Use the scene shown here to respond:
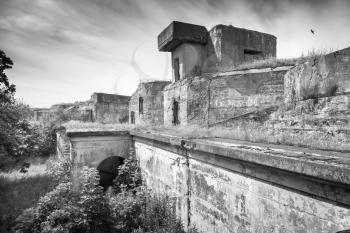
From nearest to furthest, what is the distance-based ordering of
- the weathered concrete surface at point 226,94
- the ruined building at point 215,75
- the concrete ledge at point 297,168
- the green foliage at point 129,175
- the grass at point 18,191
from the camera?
the concrete ledge at point 297,168 < the grass at point 18,191 < the green foliage at point 129,175 < the weathered concrete surface at point 226,94 < the ruined building at point 215,75

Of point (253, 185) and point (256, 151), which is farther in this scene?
point (253, 185)

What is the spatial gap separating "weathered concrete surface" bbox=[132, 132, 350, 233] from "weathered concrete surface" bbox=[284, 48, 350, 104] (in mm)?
1817

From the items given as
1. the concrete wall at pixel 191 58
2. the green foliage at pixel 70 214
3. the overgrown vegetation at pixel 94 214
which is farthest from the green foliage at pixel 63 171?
the concrete wall at pixel 191 58

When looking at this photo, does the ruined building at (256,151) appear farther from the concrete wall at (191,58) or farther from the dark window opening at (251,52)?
the dark window opening at (251,52)

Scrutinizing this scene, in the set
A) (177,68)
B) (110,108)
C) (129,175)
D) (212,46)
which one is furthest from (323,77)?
(110,108)

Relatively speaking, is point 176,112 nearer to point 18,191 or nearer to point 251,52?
point 251,52

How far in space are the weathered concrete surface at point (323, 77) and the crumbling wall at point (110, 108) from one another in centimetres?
1843

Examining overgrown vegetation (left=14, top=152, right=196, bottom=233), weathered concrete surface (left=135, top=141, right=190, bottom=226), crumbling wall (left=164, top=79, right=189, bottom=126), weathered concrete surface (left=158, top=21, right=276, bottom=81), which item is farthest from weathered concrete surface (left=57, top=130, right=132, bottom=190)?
weathered concrete surface (left=158, top=21, right=276, bottom=81)

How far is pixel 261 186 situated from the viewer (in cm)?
317

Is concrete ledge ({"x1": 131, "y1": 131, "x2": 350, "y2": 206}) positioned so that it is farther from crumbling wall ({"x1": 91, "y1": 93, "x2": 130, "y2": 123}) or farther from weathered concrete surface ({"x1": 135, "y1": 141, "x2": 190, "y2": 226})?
crumbling wall ({"x1": 91, "y1": 93, "x2": 130, "y2": 123})

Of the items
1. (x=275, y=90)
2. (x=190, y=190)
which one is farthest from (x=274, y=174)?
(x=275, y=90)

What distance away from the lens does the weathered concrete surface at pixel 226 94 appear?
896 centimetres

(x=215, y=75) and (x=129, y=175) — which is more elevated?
(x=215, y=75)

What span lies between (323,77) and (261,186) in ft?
8.95
